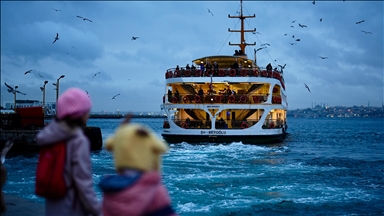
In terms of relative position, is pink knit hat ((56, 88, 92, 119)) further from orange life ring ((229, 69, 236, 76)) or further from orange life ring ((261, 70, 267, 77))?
orange life ring ((261, 70, 267, 77))

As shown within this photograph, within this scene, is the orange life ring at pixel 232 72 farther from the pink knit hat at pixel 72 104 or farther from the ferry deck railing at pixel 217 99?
the pink knit hat at pixel 72 104

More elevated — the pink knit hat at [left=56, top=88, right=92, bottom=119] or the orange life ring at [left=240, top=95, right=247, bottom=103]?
the orange life ring at [left=240, top=95, right=247, bottom=103]

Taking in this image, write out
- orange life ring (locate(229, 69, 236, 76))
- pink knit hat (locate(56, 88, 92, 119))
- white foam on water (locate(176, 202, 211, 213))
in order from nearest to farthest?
pink knit hat (locate(56, 88, 92, 119)) < white foam on water (locate(176, 202, 211, 213)) < orange life ring (locate(229, 69, 236, 76))

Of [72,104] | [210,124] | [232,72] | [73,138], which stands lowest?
[210,124]

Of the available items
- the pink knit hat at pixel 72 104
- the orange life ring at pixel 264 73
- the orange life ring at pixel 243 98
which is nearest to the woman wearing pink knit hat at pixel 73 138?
the pink knit hat at pixel 72 104

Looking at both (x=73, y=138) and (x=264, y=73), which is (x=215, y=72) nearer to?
(x=264, y=73)

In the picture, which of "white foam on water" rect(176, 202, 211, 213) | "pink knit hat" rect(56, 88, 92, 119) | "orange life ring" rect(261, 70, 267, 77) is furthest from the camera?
"orange life ring" rect(261, 70, 267, 77)

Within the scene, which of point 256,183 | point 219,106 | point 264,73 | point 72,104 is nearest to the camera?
point 72,104

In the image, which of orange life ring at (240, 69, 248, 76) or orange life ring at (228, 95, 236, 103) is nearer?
orange life ring at (228, 95, 236, 103)

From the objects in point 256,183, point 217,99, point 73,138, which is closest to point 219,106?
point 217,99

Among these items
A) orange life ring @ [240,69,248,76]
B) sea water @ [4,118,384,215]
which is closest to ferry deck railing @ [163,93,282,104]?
orange life ring @ [240,69,248,76]

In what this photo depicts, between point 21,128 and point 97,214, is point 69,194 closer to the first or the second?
point 97,214

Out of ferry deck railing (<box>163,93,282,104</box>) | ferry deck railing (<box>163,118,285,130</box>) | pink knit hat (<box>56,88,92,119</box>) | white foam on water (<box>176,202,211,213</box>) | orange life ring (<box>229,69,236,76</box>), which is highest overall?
orange life ring (<box>229,69,236,76</box>)

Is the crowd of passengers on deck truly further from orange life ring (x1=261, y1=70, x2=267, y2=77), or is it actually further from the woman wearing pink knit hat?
the woman wearing pink knit hat
